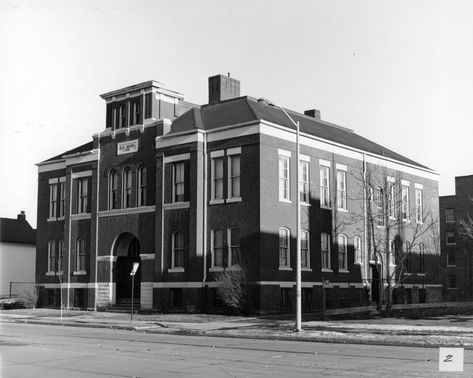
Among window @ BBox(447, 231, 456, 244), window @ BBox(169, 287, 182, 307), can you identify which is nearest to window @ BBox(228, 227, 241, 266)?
window @ BBox(169, 287, 182, 307)

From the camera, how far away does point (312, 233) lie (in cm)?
4356

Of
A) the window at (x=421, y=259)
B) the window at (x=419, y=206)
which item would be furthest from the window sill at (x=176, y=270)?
the window at (x=419, y=206)

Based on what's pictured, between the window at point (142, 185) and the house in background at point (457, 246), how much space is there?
150 feet

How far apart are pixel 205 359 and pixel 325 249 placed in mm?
28250

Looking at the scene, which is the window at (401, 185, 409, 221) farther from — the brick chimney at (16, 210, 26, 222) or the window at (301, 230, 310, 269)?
the brick chimney at (16, 210, 26, 222)

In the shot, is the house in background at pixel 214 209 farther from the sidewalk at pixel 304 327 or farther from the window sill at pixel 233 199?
the sidewalk at pixel 304 327

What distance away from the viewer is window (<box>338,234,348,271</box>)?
4612 centimetres

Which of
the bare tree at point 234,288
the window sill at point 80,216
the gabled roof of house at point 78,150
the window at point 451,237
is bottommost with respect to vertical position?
the bare tree at point 234,288

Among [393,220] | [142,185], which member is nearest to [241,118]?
[142,185]

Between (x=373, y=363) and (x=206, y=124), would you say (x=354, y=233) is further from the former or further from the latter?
(x=373, y=363)

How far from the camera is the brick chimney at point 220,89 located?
159 feet

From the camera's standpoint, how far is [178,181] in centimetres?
4322

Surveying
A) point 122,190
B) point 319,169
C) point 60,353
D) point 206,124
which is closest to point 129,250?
point 122,190

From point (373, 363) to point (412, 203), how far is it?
3924 cm
